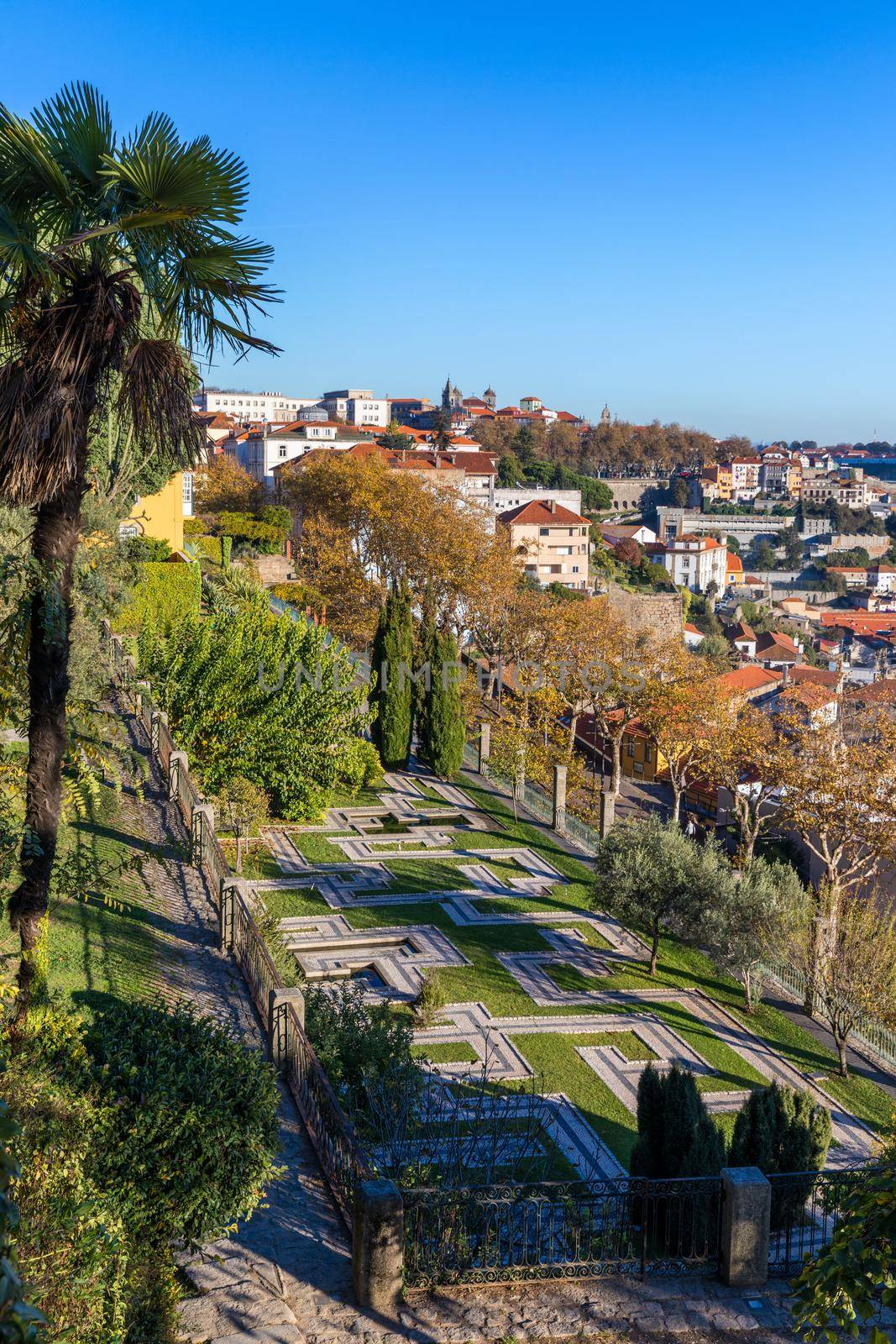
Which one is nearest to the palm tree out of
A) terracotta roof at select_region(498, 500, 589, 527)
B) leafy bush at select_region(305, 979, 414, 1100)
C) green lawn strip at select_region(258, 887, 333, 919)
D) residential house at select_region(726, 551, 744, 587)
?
leafy bush at select_region(305, 979, 414, 1100)

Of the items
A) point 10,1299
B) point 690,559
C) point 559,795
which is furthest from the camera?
point 690,559

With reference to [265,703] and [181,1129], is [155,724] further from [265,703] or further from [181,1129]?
[181,1129]

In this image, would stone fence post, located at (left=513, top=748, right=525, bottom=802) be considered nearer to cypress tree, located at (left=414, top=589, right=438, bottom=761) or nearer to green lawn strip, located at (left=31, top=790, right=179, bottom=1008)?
cypress tree, located at (left=414, top=589, right=438, bottom=761)

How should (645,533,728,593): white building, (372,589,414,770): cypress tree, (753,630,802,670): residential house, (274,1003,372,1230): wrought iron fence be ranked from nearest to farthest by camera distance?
(274,1003,372,1230): wrought iron fence < (372,589,414,770): cypress tree < (753,630,802,670): residential house < (645,533,728,593): white building

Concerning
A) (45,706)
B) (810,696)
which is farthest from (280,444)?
(45,706)

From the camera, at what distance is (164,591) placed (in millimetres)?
26016

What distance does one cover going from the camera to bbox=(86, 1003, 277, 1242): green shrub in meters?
5.77

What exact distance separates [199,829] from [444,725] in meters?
12.0

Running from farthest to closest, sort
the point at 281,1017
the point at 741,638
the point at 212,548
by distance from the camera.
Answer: the point at 741,638 < the point at 212,548 < the point at 281,1017

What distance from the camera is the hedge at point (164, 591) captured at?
23.9 metres

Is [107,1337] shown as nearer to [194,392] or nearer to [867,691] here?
Answer: [194,392]

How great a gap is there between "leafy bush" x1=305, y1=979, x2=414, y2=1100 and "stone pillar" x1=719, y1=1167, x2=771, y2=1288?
3049 millimetres

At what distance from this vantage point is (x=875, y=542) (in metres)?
125

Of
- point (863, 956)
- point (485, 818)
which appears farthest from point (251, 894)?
point (485, 818)
